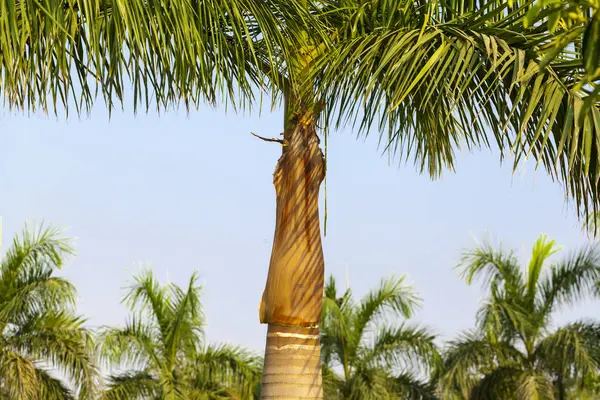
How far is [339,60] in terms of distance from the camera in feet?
18.6

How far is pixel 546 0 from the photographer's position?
2.76 meters

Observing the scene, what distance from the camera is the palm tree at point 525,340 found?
16.2m

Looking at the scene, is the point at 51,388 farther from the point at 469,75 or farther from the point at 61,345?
the point at 469,75

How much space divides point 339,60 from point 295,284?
4.17ft

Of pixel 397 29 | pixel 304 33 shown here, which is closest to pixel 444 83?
pixel 397 29

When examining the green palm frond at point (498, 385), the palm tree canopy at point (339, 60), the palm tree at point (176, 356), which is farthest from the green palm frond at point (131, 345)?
the palm tree canopy at point (339, 60)

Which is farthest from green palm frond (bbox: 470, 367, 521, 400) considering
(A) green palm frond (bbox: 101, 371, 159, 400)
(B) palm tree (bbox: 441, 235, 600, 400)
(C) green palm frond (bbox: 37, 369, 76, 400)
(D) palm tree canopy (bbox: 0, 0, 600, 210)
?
(D) palm tree canopy (bbox: 0, 0, 600, 210)

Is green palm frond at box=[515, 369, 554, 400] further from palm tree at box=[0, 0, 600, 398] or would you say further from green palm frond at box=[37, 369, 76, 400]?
palm tree at box=[0, 0, 600, 398]

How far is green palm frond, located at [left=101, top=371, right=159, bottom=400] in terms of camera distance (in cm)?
1620

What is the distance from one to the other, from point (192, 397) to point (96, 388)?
207cm

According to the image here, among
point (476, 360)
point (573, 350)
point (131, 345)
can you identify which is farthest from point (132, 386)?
point (573, 350)

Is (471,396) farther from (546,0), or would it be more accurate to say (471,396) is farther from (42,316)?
(546,0)

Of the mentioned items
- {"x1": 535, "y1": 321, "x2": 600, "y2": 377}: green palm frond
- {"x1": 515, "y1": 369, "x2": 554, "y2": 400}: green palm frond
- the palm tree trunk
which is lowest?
the palm tree trunk

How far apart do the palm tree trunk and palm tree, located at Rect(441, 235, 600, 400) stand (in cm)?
1087
